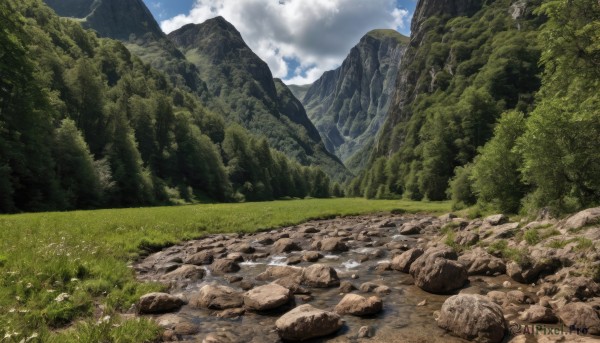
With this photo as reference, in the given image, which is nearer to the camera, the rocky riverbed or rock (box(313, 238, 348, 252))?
the rocky riverbed

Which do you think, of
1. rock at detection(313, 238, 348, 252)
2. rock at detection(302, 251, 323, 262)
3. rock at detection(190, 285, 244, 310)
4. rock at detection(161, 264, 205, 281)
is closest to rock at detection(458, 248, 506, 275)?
rock at detection(302, 251, 323, 262)

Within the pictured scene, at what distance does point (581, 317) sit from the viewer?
10320mm

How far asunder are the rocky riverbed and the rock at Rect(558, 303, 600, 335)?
3 centimetres

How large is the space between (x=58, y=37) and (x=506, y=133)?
168 meters

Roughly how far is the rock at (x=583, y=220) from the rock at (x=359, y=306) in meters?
12.1

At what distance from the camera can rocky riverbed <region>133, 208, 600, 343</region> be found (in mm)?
10312

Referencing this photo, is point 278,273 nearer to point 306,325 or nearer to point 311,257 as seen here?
point 311,257

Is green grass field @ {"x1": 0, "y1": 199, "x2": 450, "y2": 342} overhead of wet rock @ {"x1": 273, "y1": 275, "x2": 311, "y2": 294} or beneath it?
overhead

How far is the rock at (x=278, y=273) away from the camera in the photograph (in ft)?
55.7

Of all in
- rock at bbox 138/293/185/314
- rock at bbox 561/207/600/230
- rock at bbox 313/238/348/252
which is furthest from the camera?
rock at bbox 313/238/348/252

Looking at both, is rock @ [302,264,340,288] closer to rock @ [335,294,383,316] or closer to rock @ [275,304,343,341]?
rock @ [335,294,383,316]

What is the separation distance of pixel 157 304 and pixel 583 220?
20.1 metres

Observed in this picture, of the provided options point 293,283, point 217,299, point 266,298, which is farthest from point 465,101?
point 217,299

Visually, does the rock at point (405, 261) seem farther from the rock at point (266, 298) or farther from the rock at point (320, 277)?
the rock at point (266, 298)
